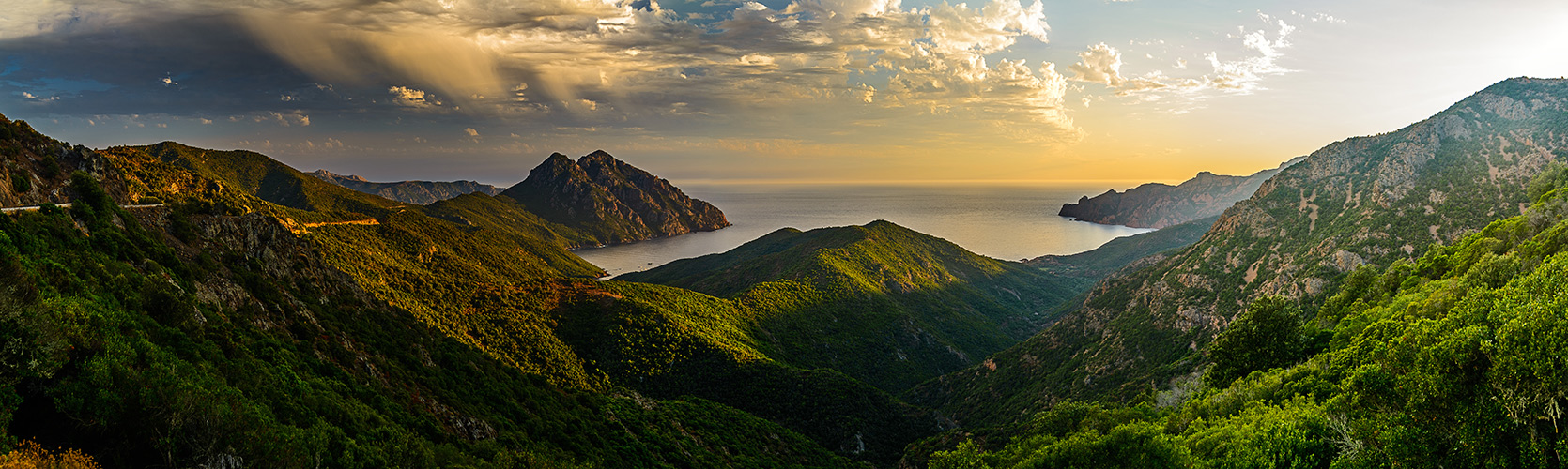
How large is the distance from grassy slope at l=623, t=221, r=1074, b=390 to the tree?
178 ft

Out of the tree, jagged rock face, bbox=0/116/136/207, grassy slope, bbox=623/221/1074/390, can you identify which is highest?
jagged rock face, bbox=0/116/136/207

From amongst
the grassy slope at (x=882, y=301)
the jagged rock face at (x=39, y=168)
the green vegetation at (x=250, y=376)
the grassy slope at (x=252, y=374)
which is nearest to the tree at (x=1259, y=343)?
the green vegetation at (x=250, y=376)

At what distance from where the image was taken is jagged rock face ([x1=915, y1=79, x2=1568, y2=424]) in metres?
64.4

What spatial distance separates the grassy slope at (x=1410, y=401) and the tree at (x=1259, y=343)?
4371mm

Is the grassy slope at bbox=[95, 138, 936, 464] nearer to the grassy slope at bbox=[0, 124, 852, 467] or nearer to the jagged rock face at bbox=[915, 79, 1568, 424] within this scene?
the grassy slope at bbox=[0, 124, 852, 467]

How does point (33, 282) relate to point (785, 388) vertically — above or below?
above

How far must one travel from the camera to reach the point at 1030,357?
86.1m

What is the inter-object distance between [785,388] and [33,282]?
67397 mm

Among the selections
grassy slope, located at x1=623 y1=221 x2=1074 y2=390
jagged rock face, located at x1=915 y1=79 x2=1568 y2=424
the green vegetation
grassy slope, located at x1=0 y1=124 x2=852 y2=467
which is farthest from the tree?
grassy slope, located at x1=623 y1=221 x2=1074 y2=390

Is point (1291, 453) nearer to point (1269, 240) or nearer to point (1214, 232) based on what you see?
point (1269, 240)

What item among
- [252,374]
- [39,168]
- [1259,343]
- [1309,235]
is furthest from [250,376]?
[1309,235]

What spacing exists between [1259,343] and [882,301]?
8371 cm

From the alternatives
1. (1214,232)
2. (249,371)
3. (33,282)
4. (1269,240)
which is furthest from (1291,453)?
(1214,232)

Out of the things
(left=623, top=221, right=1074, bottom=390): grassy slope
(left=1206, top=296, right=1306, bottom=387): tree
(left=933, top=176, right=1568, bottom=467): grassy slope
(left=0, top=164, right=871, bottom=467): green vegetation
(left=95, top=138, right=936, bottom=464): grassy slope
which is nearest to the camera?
(left=0, top=164, right=871, bottom=467): green vegetation
